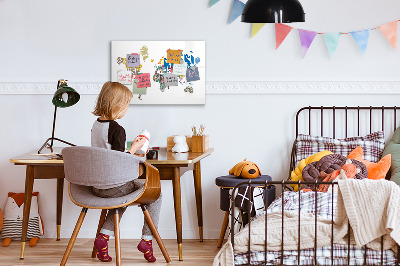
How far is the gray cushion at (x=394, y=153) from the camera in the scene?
3898 millimetres

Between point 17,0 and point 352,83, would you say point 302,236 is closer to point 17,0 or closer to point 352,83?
point 352,83

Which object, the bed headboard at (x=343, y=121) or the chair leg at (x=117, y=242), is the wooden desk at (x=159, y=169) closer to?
the chair leg at (x=117, y=242)

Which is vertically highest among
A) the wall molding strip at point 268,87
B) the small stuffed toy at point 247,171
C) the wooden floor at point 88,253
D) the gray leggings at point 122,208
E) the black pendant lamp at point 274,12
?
the black pendant lamp at point 274,12

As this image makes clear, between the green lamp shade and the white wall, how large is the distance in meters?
0.26

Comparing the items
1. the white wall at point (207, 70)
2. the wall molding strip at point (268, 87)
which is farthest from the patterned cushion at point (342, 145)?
the wall molding strip at point (268, 87)

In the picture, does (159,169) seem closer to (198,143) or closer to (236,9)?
(198,143)

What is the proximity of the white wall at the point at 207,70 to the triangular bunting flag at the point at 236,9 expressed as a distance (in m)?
0.05

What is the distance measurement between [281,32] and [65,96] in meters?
1.58

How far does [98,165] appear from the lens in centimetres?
331

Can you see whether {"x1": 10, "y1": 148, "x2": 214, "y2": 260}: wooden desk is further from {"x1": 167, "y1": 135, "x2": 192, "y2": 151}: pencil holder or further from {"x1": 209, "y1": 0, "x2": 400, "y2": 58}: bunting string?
{"x1": 209, "y1": 0, "x2": 400, "y2": 58}: bunting string

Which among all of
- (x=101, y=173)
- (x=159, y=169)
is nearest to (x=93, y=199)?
(x=101, y=173)

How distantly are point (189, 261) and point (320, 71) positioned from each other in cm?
165

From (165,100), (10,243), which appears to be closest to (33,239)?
(10,243)

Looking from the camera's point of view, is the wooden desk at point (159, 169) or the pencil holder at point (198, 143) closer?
the wooden desk at point (159, 169)
